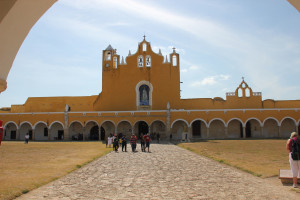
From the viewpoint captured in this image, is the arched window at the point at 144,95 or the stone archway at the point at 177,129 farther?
the arched window at the point at 144,95

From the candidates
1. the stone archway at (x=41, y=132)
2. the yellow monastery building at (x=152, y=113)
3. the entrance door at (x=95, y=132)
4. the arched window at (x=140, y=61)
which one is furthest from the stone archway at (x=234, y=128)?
the stone archway at (x=41, y=132)

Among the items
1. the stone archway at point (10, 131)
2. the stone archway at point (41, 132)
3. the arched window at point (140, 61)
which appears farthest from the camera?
the stone archway at point (10, 131)

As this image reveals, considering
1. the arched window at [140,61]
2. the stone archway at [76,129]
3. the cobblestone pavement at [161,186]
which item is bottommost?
the cobblestone pavement at [161,186]

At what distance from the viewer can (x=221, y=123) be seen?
2969 centimetres

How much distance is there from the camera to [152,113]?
29078 millimetres

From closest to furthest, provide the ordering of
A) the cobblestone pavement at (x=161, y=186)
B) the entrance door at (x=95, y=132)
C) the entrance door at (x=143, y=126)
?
the cobblestone pavement at (x=161, y=186) < the entrance door at (x=143, y=126) < the entrance door at (x=95, y=132)

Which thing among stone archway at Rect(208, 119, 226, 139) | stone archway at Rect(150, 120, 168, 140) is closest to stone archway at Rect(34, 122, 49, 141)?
stone archway at Rect(150, 120, 168, 140)

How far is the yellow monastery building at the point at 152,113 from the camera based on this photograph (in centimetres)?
2886

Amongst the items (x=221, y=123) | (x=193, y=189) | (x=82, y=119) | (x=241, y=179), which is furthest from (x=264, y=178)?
(x=82, y=119)

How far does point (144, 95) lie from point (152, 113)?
10.7 ft

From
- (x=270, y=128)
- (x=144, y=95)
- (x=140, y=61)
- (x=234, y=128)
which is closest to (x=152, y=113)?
(x=144, y=95)

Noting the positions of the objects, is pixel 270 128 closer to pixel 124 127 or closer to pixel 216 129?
pixel 216 129

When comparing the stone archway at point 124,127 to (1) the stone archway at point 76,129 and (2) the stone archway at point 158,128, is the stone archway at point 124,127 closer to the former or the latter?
(2) the stone archway at point 158,128

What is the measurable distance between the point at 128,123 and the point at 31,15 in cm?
2778
